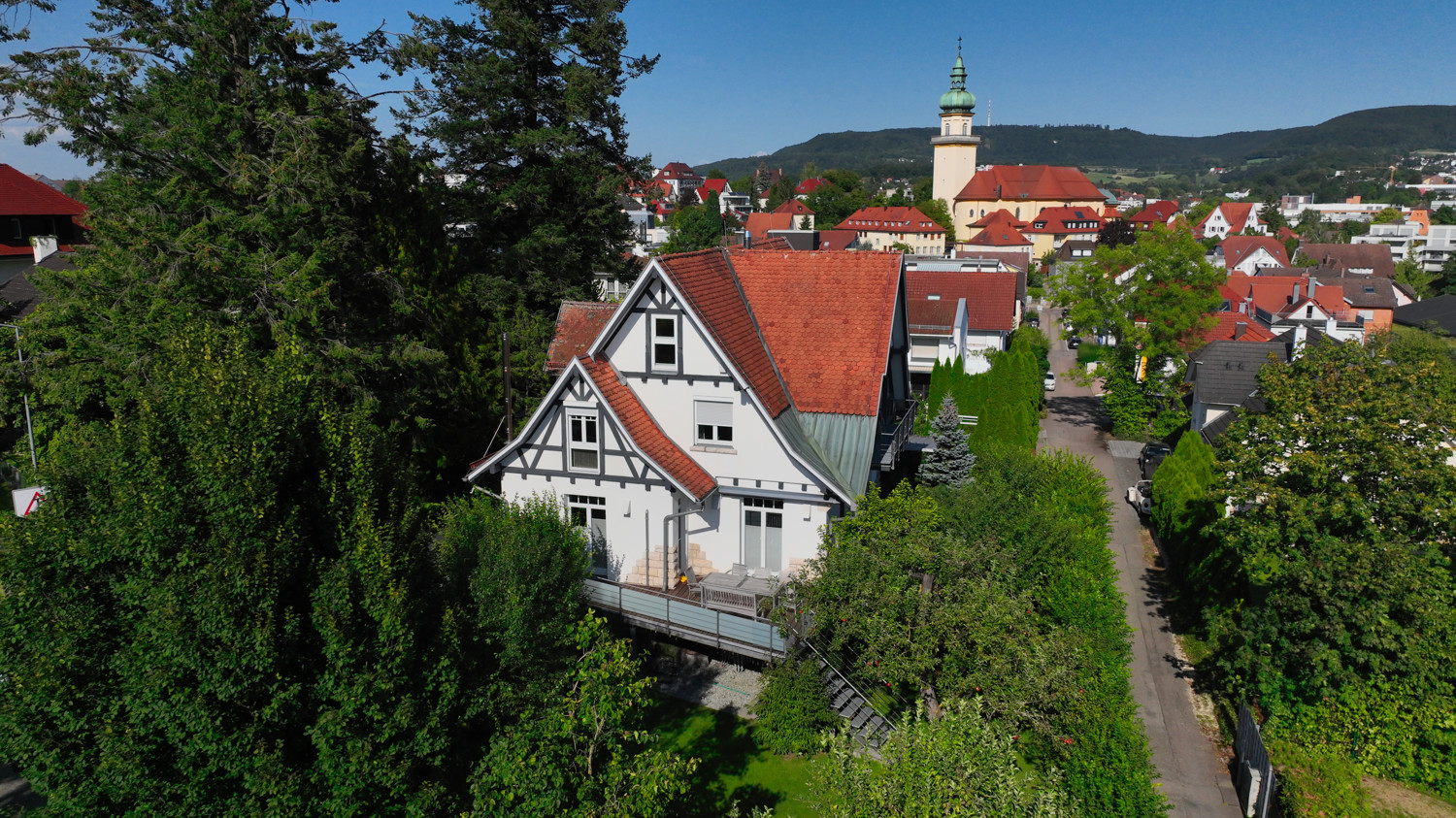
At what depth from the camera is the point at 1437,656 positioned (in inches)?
647

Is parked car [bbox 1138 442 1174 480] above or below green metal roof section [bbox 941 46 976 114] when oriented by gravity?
below

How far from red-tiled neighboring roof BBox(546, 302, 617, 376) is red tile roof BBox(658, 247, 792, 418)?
13.1ft

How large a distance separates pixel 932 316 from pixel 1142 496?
16.9 metres

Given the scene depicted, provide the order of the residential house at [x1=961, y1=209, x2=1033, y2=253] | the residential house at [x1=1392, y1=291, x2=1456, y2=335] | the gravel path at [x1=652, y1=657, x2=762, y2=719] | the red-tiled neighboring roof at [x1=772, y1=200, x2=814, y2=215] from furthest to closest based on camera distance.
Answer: the red-tiled neighboring roof at [x1=772, y1=200, x2=814, y2=215] → the residential house at [x1=961, y1=209, x2=1033, y2=253] → the residential house at [x1=1392, y1=291, x2=1456, y2=335] → the gravel path at [x1=652, y1=657, x2=762, y2=719]

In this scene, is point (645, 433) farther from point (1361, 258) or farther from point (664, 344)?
point (1361, 258)

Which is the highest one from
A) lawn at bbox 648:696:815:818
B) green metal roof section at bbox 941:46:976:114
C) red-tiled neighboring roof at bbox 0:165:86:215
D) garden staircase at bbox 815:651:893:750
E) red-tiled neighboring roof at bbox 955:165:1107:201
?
green metal roof section at bbox 941:46:976:114

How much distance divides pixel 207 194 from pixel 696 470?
13736 millimetres

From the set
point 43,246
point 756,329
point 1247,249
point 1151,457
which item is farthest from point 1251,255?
point 43,246

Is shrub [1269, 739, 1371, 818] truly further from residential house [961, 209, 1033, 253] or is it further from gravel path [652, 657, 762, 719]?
residential house [961, 209, 1033, 253]

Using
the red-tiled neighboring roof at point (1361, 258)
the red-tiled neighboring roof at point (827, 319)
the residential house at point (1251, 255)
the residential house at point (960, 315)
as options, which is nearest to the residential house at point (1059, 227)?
the residential house at point (1251, 255)

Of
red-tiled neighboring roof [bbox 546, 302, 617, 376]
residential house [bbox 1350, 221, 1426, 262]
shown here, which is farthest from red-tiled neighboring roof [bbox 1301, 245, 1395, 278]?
red-tiled neighboring roof [bbox 546, 302, 617, 376]

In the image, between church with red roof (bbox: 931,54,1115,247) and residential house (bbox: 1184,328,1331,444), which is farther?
church with red roof (bbox: 931,54,1115,247)

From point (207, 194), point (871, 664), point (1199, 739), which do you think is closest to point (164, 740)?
point (871, 664)

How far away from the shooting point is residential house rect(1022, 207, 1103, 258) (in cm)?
15175
